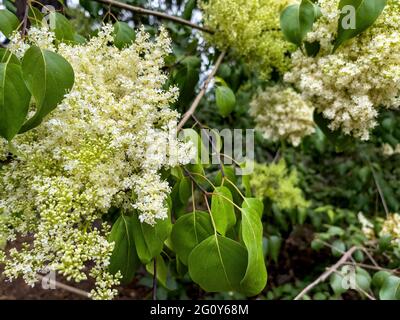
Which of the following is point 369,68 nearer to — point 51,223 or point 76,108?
point 76,108

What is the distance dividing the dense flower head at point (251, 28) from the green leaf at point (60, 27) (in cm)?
69

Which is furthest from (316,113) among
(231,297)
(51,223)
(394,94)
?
(231,297)

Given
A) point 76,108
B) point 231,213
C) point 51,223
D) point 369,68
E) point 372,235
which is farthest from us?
point 372,235

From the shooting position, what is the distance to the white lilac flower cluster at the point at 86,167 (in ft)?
2.85

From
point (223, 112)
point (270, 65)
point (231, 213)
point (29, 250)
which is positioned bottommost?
point (29, 250)

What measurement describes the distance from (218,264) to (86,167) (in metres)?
0.41

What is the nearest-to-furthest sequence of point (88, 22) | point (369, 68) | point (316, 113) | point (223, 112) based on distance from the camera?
1. point (369, 68)
2. point (316, 113)
3. point (223, 112)
4. point (88, 22)

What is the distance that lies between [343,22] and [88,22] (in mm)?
1575

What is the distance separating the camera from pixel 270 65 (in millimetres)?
1854

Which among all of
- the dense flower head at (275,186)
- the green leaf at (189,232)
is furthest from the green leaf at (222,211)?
the dense flower head at (275,186)

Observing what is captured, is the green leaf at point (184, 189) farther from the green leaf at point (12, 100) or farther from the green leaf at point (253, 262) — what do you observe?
the green leaf at point (12, 100)

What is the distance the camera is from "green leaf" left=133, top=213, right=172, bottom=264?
1022 mm

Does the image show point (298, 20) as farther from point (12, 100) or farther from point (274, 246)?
point (274, 246)

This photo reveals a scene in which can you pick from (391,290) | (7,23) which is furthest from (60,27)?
(391,290)
